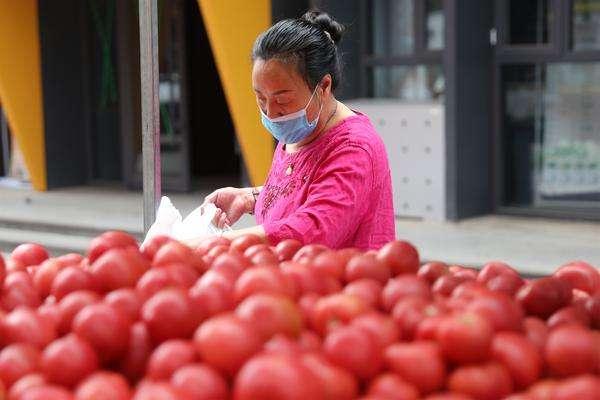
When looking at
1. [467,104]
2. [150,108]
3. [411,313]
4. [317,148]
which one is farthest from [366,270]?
[467,104]

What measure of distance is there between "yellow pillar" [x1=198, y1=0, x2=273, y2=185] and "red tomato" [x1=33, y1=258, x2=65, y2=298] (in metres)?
7.27

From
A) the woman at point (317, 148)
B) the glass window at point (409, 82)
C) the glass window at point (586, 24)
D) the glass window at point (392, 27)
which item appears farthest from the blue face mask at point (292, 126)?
the glass window at point (392, 27)

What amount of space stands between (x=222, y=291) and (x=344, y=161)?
1.01 meters

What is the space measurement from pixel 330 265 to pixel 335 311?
0.33 metres

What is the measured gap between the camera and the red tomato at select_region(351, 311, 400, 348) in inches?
70.3

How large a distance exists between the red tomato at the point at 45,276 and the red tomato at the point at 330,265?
0.60m

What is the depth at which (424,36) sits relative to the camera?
941 centimetres

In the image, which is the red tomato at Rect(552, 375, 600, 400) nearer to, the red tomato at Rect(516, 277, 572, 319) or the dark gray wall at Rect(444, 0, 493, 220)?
the red tomato at Rect(516, 277, 572, 319)

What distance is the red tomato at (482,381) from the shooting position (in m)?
1.66

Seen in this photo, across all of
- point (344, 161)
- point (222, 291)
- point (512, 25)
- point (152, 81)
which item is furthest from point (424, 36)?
point (222, 291)

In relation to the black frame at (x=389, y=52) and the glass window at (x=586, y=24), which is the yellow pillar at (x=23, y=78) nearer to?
the black frame at (x=389, y=52)

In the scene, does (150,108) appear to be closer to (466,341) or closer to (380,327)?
(380,327)

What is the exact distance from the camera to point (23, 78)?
1215 cm

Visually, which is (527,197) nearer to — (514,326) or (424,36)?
(424,36)
